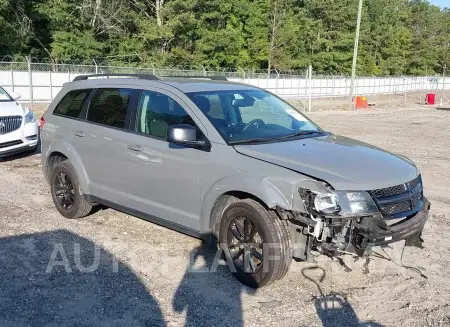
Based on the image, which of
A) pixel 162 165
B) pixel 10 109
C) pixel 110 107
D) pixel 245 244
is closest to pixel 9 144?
pixel 10 109

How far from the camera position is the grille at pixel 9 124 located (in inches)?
364

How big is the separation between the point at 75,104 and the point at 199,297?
315cm

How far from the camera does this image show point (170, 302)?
4.03 meters

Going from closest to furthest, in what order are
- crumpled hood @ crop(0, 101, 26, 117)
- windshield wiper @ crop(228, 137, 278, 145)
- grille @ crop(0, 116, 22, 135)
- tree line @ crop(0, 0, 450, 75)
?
windshield wiper @ crop(228, 137, 278, 145) < grille @ crop(0, 116, 22, 135) < crumpled hood @ crop(0, 101, 26, 117) < tree line @ crop(0, 0, 450, 75)

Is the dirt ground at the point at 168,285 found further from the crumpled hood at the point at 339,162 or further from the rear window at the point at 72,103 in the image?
the rear window at the point at 72,103

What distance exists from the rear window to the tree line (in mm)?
32125

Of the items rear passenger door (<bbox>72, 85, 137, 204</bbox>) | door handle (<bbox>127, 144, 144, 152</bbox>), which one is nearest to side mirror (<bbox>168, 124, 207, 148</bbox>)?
door handle (<bbox>127, 144, 144, 152</bbox>)

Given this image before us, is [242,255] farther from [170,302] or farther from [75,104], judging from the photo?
[75,104]

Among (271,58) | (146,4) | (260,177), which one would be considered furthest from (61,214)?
(271,58)

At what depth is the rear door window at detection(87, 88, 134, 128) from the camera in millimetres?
5371

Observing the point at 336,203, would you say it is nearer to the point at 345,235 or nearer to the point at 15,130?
the point at 345,235

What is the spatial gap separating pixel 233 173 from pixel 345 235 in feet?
3.54

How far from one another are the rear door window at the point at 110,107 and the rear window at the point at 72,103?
0.21 metres

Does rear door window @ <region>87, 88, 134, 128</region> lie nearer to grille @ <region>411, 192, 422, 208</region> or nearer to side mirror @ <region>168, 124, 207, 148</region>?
side mirror @ <region>168, 124, 207, 148</region>
